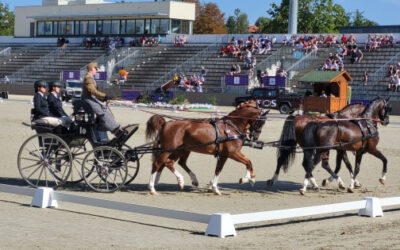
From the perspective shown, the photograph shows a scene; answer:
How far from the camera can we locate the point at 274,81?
50281 millimetres

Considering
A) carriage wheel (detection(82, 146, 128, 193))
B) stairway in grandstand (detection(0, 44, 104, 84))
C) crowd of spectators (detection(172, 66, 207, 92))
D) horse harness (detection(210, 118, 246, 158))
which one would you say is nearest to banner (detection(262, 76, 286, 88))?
crowd of spectators (detection(172, 66, 207, 92))

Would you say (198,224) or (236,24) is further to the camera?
(236,24)

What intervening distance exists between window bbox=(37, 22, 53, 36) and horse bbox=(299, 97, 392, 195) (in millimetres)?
66763

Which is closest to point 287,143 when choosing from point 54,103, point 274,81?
point 54,103

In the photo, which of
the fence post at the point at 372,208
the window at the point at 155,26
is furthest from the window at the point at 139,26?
the fence post at the point at 372,208

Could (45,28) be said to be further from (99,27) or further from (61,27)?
(99,27)

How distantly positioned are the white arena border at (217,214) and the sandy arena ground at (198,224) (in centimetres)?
15

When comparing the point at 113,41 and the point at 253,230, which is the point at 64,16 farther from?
the point at 253,230

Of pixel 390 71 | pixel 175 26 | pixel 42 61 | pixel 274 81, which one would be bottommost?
pixel 274 81

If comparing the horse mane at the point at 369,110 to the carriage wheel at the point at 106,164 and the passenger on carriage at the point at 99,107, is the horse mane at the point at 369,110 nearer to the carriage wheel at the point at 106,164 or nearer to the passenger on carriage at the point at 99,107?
the passenger on carriage at the point at 99,107

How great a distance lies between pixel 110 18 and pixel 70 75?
1467cm

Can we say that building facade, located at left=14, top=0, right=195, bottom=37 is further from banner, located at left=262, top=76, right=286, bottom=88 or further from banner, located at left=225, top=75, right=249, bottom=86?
banner, located at left=262, top=76, right=286, bottom=88

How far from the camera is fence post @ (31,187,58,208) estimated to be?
11656 millimetres

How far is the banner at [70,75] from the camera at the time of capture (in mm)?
60859
